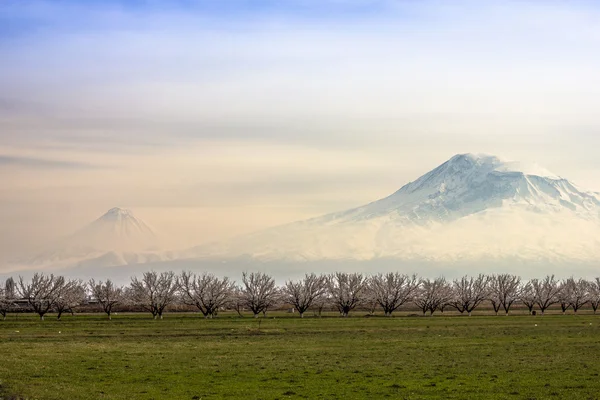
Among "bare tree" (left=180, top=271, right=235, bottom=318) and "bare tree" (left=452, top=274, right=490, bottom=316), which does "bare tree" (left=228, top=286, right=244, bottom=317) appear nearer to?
"bare tree" (left=180, top=271, right=235, bottom=318)

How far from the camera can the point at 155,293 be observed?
125 metres

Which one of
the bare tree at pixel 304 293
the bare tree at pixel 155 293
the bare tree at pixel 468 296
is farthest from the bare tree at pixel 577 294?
the bare tree at pixel 155 293

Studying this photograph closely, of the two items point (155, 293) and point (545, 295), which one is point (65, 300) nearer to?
point (155, 293)

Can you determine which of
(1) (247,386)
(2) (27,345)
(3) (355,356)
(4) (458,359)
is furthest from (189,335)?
(1) (247,386)

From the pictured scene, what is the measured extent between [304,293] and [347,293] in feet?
24.8

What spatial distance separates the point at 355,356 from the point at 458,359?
6.37 meters

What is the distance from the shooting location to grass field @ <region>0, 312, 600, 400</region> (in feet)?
114

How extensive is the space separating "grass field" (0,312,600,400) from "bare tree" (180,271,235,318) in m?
55.1

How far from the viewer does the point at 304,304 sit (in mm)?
129500

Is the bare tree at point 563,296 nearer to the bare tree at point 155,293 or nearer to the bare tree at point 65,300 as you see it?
the bare tree at point 155,293

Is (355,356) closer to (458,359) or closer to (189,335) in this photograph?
(458,359)

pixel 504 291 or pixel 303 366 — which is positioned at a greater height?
pixel 504 291

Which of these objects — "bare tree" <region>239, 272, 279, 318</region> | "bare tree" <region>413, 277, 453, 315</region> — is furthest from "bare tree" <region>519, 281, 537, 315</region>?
"bare tree" <region>239, 272, 279, 318</region>

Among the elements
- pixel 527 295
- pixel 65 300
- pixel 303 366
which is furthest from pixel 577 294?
pixel 303 366
